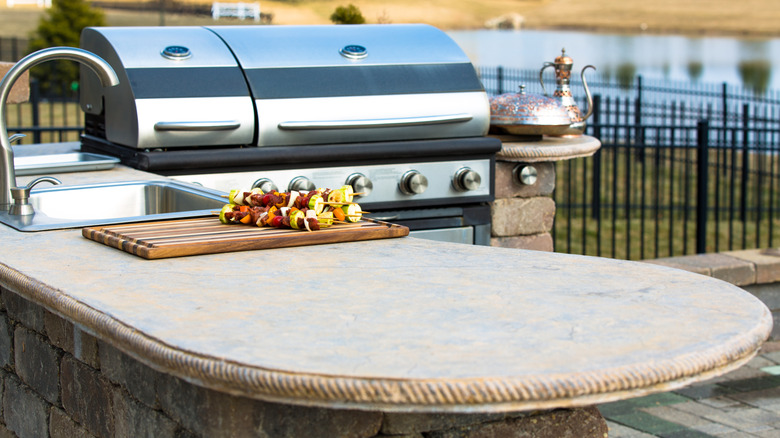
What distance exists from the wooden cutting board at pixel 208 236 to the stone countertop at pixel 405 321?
3 centimetres

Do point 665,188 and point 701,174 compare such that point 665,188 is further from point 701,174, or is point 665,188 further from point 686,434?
point 686,434

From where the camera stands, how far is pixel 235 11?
677cm

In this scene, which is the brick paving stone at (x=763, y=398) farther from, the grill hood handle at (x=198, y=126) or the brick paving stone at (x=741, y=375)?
the grill hood handle at (x=198, y=126)

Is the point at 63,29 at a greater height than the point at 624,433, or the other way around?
the point at 63,29

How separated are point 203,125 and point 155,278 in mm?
1927

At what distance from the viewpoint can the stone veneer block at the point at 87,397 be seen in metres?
2.37

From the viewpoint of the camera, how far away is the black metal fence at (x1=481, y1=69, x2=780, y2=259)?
733 centimetres

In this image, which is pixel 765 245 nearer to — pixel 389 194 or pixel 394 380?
pixel 389 194

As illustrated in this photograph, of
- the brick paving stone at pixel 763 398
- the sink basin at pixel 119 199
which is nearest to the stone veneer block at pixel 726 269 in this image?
the brick paving stone at pixel 763 398

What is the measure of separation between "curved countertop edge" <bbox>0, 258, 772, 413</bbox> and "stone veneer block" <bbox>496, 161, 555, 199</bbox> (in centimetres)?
354

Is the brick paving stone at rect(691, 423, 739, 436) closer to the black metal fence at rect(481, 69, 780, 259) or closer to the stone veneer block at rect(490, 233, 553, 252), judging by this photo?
the stone veneer block at rect(490, 233, 553, 252)

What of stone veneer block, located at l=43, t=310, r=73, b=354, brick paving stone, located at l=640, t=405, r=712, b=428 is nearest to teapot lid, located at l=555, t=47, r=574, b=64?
brick paving stone, located at l=640, t=405, r=712, b=428

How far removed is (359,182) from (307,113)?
42cm

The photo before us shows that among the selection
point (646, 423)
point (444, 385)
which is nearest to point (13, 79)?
point (444, 385)
